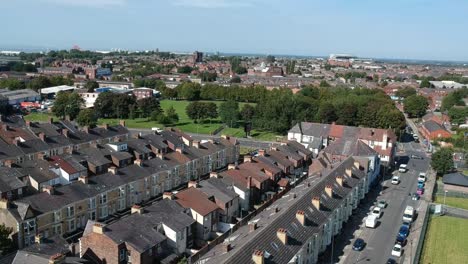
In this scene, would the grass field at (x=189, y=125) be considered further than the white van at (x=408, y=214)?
Yes

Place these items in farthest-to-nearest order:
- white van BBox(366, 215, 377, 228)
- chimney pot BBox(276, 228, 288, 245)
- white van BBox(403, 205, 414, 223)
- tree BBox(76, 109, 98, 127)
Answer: tree BBox(76, 109, 98, 127) → white van BBox(403, 205, 414, 223) → white van BBox(366, 215, 377, 228) → chimney pot BBox(276, 228, 288, 245)

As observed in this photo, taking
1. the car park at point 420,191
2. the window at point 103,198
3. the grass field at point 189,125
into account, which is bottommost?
the grass field at point 189,125

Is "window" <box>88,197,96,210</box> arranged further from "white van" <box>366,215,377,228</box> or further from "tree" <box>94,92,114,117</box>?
"tree" <box>94,92,114,117</box>

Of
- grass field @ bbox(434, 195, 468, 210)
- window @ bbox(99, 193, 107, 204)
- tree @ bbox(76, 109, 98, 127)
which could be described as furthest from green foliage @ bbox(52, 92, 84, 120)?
grass field @ bbox(434, 195, 468, 210)

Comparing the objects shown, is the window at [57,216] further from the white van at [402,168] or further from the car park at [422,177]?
the white van at [402,168]

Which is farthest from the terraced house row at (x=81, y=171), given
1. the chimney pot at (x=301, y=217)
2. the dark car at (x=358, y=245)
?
the dark car at (x=358, y=245)
